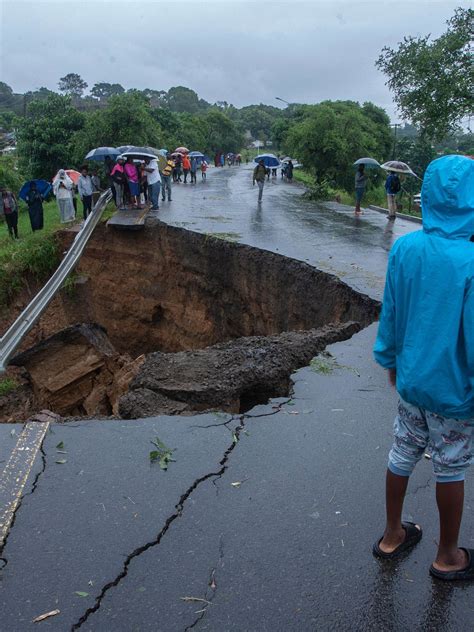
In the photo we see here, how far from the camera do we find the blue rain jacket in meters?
2.37

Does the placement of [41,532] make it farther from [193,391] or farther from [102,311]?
[102,311]

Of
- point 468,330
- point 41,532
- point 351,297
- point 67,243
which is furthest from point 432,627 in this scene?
point 67,243

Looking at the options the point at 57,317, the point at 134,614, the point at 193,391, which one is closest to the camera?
the point at 134,614

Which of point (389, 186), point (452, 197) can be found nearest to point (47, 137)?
point (389, 186)

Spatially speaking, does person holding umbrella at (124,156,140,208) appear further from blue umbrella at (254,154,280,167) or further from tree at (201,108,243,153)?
tree at (201,108,243,153)

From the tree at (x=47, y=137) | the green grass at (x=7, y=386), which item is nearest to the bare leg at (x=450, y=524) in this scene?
the green grass at (x=7, y=386)

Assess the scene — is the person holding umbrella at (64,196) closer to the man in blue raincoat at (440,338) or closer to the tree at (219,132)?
the man in blue raincoat at (440,338)

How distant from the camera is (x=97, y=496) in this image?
3393mm

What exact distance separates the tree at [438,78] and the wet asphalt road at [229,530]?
18.0m

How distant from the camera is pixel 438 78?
1958 cm

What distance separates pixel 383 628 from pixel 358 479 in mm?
1153

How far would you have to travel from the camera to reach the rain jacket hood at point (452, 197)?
2.39 meters

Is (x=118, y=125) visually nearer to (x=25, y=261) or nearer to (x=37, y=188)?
(x=37, y=188)

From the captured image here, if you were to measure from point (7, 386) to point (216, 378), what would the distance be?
21.9 ft
